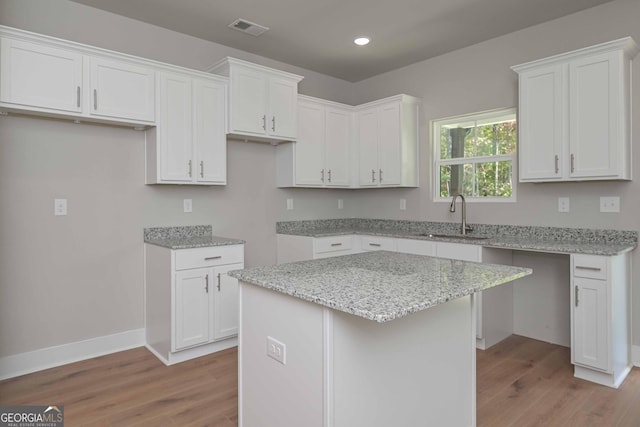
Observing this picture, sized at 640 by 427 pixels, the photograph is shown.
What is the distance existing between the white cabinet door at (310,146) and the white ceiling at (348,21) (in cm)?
58

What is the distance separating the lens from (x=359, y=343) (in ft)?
4.98

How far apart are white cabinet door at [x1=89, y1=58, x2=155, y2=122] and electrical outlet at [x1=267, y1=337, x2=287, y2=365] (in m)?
2.19

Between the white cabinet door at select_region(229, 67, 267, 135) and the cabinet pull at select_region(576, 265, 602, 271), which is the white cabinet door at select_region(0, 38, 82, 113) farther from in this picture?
the cabinet pull at select_region(576, 265, 602, 271)

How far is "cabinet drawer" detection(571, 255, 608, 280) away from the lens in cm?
260

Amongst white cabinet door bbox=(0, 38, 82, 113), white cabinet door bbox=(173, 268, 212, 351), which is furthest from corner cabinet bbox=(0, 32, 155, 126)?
white cabinet door bbox=(173, 268, 212, 351)

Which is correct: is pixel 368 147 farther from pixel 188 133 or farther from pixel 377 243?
pixel 188 133

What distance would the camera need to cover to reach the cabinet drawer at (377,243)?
3859mm

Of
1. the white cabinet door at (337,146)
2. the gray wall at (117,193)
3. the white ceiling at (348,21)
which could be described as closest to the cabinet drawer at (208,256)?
the gray wall at (117,193)

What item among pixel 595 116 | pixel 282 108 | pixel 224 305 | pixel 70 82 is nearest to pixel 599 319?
pixel 595 116

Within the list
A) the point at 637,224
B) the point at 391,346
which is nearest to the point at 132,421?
the point at 391,346

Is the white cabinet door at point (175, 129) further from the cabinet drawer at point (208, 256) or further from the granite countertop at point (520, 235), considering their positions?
the granite countertop at point (520, 235)

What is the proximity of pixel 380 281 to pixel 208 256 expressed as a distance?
190 centimetres

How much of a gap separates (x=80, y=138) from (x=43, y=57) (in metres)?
0.63

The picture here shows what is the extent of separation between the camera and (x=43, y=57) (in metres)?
2.63
